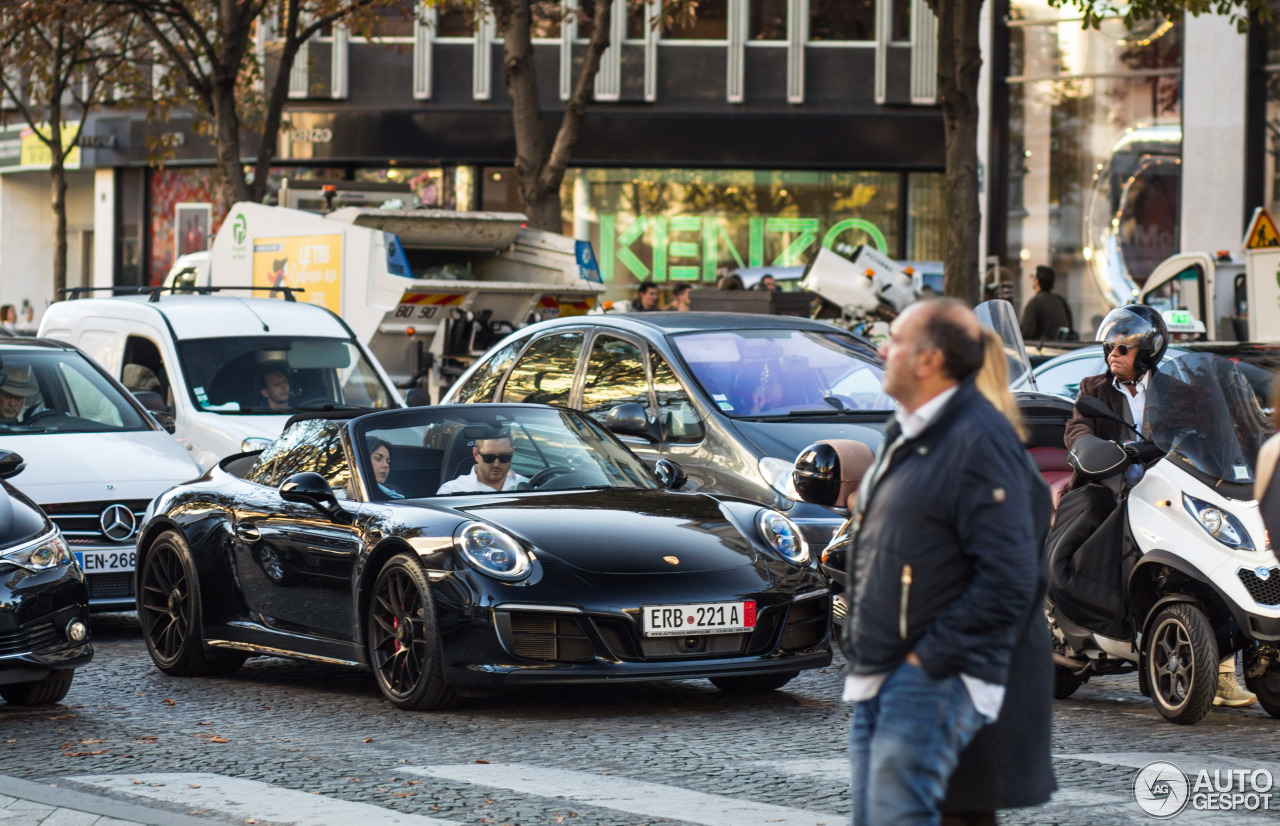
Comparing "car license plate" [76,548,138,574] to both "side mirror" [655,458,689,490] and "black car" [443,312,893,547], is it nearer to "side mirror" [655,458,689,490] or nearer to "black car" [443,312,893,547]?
"black car" [443,312,893,547]

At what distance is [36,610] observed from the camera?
25.8 ft

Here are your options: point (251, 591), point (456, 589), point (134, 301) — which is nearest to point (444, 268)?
point (134, 301)

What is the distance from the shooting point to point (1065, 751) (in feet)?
23.3

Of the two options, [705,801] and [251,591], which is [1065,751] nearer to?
[705,801]

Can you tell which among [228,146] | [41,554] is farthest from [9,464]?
[228,146]

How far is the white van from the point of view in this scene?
1330 cm

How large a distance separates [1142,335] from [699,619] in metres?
2.23

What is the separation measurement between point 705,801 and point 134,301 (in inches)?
376

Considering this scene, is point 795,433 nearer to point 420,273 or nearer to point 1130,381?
point 1130,381

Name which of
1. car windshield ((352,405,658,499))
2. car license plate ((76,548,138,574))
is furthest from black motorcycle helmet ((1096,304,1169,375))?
car license plate ((76,548,138,574))

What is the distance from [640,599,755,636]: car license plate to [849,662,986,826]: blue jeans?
3.75 meters

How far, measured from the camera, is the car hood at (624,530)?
7750mm

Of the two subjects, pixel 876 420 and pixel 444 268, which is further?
pixel 444 268

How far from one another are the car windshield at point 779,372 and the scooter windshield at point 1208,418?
2967 mm
